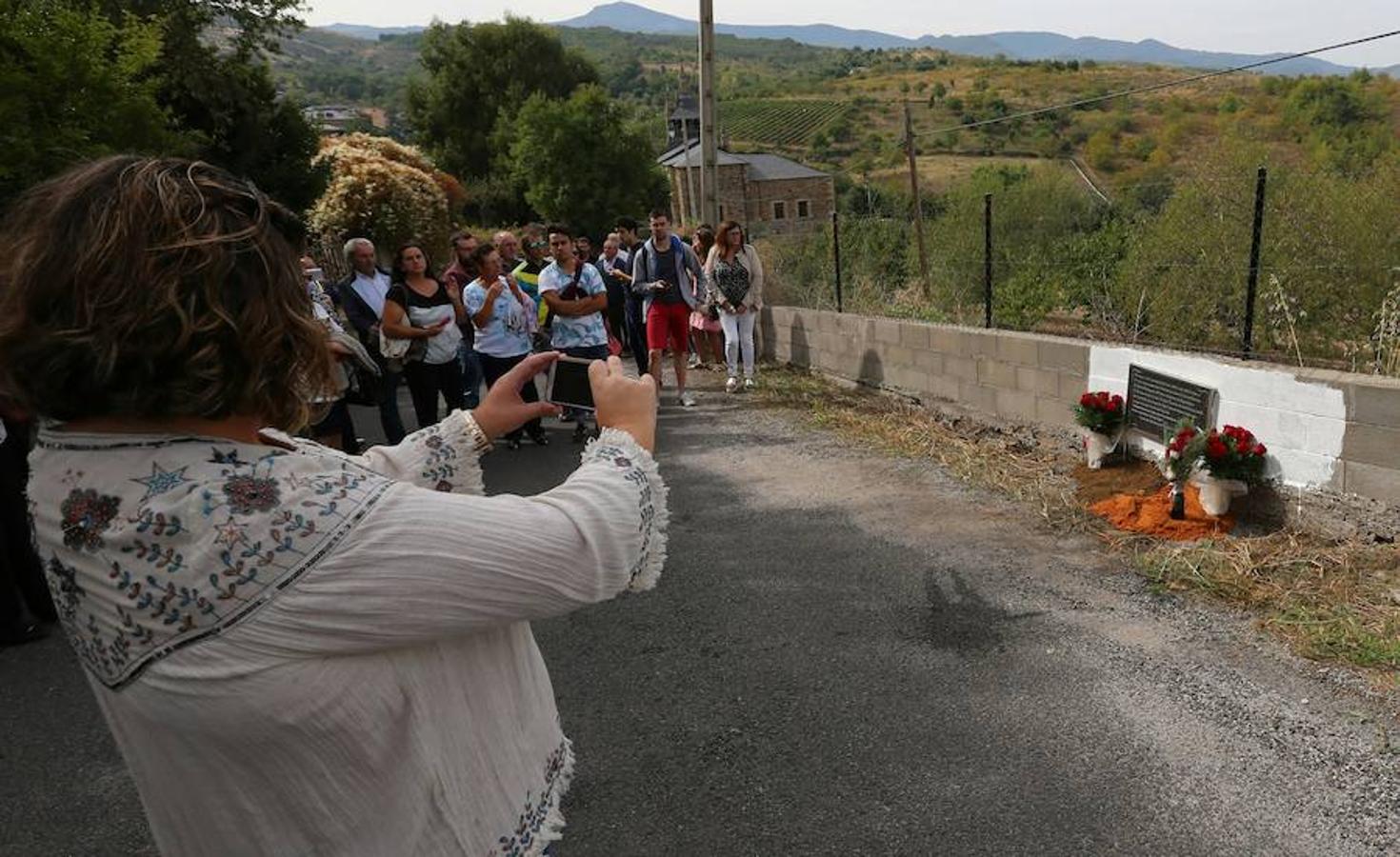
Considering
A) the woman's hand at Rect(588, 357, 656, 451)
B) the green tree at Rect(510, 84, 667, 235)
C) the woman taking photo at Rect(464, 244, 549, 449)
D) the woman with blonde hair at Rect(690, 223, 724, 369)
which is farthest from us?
the green tree at Rect(510, 84, 667, 235)

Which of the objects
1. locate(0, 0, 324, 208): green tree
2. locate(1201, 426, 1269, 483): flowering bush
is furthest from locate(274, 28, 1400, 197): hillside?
locate(1201, 426, 1269, 483): flowering bush

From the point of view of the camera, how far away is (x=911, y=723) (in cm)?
332

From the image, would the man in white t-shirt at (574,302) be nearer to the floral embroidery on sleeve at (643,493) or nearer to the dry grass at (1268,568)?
the dry grass at (1268,568)

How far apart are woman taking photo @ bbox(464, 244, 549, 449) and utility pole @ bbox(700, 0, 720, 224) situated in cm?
581

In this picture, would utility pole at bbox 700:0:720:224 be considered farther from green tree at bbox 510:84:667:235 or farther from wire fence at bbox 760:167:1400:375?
green tree at bbox 510:84:667:235

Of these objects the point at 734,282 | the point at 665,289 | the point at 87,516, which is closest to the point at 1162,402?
the point at 665,289

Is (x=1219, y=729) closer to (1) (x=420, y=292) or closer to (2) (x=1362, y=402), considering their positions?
(2) (x=1362, y=402)

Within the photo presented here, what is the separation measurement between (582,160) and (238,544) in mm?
49712

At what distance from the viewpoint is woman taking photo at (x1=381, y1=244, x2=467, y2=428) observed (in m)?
6.43

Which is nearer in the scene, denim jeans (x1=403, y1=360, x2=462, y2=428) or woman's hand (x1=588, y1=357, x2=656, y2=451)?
woman's hand (x1=588, y1=357, x2=656, y2=451)

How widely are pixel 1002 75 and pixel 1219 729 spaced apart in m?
144

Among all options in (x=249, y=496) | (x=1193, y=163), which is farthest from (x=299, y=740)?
(x=1193, y=163)

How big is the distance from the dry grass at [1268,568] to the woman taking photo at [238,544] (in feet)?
11.9

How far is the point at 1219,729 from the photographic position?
10.4ft
